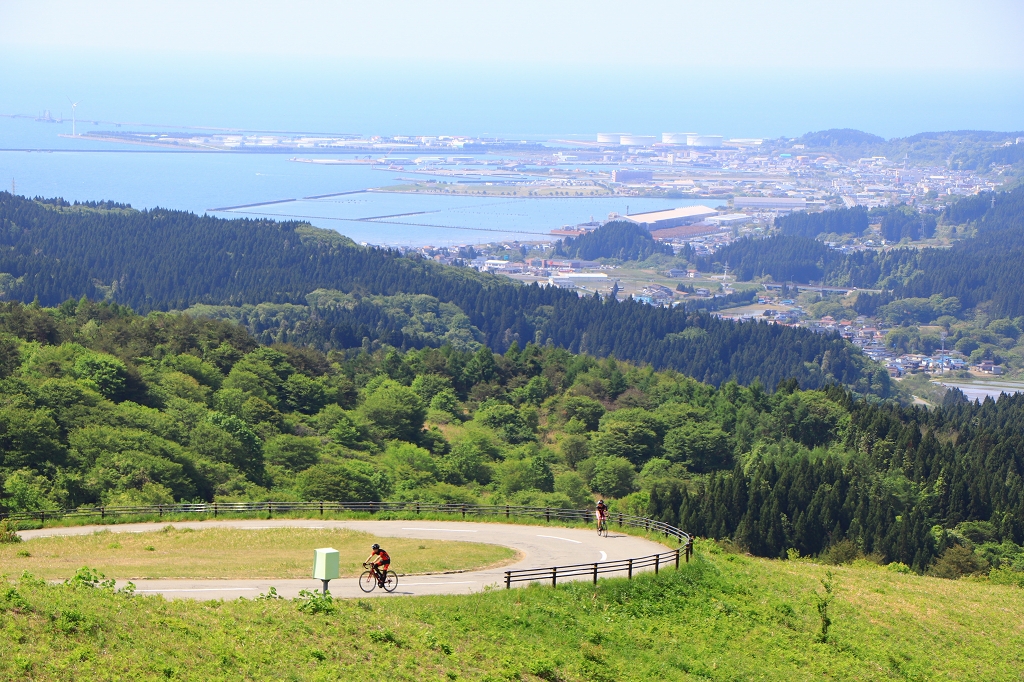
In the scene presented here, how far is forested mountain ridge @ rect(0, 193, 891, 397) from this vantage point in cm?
15738

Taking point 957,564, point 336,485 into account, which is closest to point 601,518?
point 336,485

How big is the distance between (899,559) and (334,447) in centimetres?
2981

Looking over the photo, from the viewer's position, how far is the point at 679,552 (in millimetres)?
32312

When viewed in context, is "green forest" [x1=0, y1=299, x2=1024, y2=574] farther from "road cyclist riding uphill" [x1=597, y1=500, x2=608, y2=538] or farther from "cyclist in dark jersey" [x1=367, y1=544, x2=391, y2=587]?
"cyclist in dark jersey" [x1=367, y1=544, x2=391, y2=587]

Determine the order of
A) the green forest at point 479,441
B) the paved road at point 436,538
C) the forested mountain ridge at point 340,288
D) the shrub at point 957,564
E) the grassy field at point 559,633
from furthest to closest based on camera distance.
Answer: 1. the forested mountain ridge at point 340,288
2. the shrub at point 957,564
3. the green forest at point 479,441
4. the paved road at point 436,538
5. the grassy field at point 559,633

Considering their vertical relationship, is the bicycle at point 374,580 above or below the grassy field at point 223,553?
above

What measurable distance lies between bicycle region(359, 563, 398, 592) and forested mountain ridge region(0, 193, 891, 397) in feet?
378

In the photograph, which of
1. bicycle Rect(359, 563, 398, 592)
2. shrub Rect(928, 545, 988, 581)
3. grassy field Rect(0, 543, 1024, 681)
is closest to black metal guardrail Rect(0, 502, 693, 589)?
grassy field Rect(0, 543, 1024, 681)

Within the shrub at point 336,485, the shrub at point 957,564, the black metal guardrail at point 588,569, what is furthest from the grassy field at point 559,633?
the shrub at point 957,564

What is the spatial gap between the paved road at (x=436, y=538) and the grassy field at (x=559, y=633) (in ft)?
4.72

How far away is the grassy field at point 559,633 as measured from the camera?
21.7 m

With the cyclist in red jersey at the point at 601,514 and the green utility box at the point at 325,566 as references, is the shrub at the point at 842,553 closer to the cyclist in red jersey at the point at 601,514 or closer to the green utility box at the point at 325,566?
the cyclist in red jersey at the point at 601,514

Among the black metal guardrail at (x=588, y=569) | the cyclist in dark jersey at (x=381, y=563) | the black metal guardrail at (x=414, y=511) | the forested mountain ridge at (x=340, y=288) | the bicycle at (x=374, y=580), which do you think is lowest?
the forested mountain ridge at (x=340, y=288)

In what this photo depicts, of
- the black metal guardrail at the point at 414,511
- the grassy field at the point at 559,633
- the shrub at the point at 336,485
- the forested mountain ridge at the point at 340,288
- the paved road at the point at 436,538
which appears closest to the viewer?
the grassy field at the point at 559,633
